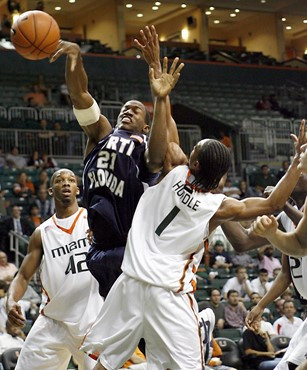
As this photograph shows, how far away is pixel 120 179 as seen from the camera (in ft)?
19.9

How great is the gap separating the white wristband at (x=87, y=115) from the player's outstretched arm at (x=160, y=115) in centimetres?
65

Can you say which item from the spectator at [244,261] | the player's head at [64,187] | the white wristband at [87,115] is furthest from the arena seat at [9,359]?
the spectator at [244,261]

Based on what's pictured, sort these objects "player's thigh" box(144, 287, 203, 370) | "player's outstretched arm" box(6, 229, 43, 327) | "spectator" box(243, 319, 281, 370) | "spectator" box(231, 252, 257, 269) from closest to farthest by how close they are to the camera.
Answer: "player's thigh" box(144, 287, 203, 370), "player's outstretched arm" box(6, 229, 43, 327), "spectator" box(243, 319, 281, 370), "spectator" box(231, 252, 257, 269)

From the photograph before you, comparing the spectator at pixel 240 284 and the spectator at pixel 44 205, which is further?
the spectator at pixel 44 205

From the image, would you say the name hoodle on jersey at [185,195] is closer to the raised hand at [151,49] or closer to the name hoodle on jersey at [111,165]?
the name hoodle on jersey at [111,165]

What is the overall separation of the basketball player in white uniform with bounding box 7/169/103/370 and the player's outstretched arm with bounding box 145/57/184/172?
6.30ft

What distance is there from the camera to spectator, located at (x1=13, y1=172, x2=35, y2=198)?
17.9 meters

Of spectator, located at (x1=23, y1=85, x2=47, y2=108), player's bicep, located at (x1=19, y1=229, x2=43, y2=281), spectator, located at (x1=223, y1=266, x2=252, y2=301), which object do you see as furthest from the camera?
spectator, located at (x1=23, y1=85, x2=47, y2=108)

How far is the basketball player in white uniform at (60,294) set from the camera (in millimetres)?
7395

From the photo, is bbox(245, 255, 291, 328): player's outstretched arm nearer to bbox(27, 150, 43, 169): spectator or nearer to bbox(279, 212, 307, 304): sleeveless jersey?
bbox(279, 212, 307, 304): sleeveless jersey

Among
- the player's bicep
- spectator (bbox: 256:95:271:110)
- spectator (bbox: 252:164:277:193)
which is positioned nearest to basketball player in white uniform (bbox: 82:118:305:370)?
the player's bicep

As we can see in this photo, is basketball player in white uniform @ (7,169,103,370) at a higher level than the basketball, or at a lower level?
lower

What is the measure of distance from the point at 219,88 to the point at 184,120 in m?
2.67

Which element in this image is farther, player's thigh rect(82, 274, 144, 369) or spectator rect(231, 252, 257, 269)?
spectator rect(231, 252, 257, 269)
